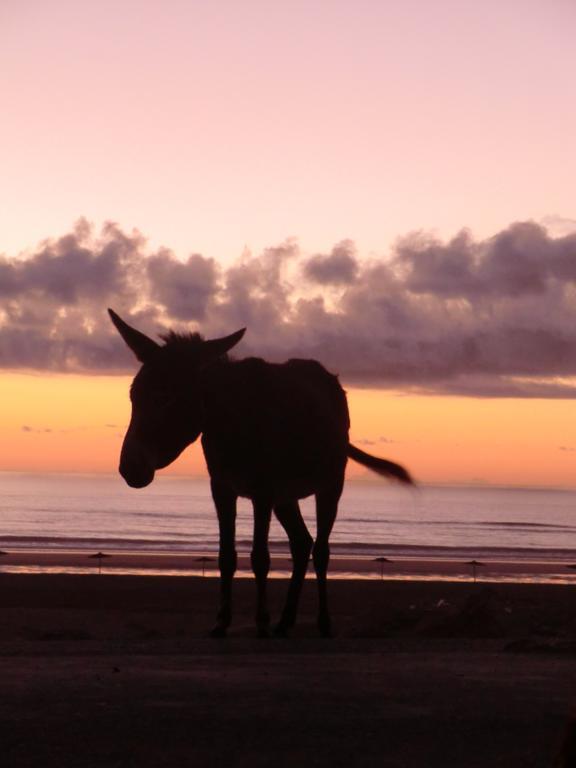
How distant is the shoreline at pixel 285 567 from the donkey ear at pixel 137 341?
26.7m

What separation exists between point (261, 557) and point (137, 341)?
2.39 meters

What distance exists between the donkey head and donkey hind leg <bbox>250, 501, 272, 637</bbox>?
974mm

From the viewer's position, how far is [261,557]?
12.2m

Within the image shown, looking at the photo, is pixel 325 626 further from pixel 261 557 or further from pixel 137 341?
pixel 137 341

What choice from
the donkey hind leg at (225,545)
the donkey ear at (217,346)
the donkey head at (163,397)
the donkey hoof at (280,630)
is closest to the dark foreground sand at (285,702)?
the donkey hind leg at (225,545)

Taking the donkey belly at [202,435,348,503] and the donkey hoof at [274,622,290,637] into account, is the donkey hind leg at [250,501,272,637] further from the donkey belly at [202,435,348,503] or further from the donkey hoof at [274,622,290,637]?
the donkey hoof at [274,622,290,637]

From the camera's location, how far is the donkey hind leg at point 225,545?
12.3 meters

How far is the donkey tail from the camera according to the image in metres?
14.9

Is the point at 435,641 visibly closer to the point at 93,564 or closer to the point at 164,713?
the point at 164,713

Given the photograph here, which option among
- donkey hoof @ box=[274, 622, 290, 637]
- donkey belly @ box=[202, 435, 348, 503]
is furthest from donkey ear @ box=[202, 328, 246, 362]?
donkey hoof @ box=[274, 622, 290, 637]

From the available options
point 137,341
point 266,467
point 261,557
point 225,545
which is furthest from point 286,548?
point 137,341

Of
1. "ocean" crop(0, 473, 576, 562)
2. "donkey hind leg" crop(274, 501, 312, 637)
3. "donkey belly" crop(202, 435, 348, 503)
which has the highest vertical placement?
"donkey belly" crop(202, 435, 348, 503)

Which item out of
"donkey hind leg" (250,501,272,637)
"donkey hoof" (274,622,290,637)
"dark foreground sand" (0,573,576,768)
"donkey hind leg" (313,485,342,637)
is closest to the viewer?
"dark foreground sand" (0,573,576,768)

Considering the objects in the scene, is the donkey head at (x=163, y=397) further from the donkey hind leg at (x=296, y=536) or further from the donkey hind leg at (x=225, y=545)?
the donkey hind leg at (x=296, y=536)
